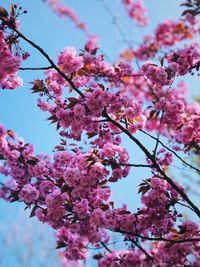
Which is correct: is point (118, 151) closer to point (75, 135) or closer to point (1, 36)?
point (75, 135)

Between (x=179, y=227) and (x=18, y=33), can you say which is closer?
(x=18, y=33)

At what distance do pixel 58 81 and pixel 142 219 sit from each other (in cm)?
188

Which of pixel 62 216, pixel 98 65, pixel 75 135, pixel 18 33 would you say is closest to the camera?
pixel 18 33

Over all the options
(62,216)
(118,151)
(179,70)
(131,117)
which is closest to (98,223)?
(62,216)

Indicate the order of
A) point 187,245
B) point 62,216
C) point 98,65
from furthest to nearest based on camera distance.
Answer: point 98,65
point 187,245
point 62,216

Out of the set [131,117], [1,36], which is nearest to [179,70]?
[131,117]

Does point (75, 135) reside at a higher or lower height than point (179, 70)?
lower

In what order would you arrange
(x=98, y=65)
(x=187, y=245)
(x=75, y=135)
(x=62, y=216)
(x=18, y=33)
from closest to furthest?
1. (x=18, y=33)
2. (x=75, y=135)
3. (x=62, y=216)
4. (x=187, y=245)
5. (x=98, y=65)

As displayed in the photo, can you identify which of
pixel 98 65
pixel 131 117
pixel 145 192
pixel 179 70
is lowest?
pixel 145 192

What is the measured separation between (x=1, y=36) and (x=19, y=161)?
64.0 inches

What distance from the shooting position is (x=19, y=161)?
4.48m

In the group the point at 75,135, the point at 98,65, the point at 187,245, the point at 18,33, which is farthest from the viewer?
the point at 98,65

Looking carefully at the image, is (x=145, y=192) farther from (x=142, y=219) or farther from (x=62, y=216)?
(x=62, y=216)

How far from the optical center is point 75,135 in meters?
3.85
